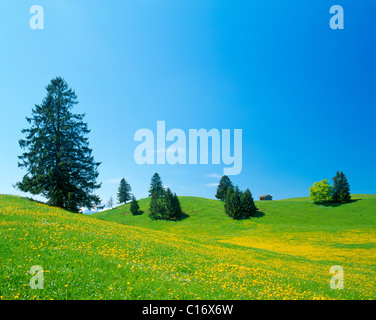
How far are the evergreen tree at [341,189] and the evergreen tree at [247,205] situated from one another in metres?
34.1

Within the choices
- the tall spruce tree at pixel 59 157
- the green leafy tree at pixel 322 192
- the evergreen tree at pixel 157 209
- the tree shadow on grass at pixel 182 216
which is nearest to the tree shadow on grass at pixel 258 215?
the tree shadow on grass at pixel 182 216

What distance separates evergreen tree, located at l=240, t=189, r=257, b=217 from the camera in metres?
72.3

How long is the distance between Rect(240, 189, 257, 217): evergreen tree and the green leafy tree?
27373mm

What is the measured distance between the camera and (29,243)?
29.6 ft

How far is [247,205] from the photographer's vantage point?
7269cm

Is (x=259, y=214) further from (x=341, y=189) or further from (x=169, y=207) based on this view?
(x=341, y=189)

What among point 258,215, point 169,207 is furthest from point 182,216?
point 258,215

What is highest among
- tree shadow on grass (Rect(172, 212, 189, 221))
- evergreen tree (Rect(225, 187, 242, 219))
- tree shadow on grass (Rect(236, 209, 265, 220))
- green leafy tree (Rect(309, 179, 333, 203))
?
green leafy tree (Rect(309, 179, 333, 203))

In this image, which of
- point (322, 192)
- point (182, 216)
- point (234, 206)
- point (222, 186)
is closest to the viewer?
point (234, 206)

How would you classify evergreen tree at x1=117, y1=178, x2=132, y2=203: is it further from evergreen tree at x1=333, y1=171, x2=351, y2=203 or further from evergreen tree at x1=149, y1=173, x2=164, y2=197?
evergreen tree at x1=333, y1=171, x2=351, y2=203

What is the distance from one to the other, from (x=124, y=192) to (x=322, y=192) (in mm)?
93068

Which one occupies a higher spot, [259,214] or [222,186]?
[222,186]

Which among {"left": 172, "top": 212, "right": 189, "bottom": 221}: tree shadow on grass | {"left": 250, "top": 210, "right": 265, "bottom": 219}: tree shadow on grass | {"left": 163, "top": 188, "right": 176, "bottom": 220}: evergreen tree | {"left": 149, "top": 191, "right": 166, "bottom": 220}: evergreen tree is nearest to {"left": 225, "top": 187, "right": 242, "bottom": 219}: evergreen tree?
{"left": 250, "top": 210, "right": 265, "bottom": 219}: tree shadow on grass
